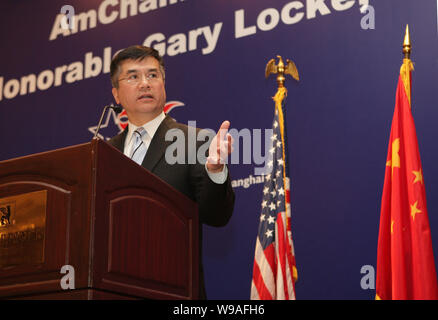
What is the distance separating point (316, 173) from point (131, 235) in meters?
2.28

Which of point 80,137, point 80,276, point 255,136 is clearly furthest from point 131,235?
point 80,137

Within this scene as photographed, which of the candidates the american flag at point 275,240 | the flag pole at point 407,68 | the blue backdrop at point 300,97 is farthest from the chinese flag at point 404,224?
the american flag at point 275,240

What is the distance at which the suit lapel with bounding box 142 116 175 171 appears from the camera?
10.1 feet

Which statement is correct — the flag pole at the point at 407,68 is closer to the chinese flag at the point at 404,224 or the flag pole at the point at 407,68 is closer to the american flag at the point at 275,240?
the chinese flag at the point at 404,224

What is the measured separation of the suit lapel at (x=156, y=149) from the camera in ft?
10.1

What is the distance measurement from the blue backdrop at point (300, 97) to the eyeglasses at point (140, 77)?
3.99ft

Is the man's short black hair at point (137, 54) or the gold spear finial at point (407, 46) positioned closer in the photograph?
the man's short black hair at point (137, 54)

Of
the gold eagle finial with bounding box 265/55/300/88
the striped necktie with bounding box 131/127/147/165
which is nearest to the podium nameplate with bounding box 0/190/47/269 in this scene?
the striped necktie with bounding box 131/127/147/165

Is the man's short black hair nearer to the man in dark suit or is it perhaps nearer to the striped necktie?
the man in dark suit

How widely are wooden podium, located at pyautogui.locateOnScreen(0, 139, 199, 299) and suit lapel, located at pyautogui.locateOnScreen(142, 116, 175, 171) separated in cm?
57

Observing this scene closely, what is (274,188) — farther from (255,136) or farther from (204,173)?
(204,173)

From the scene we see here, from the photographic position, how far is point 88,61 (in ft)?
18.3

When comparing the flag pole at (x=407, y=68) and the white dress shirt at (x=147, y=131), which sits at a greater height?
the flag pole at (x=407, y=68)

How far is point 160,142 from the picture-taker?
3.16 meters
